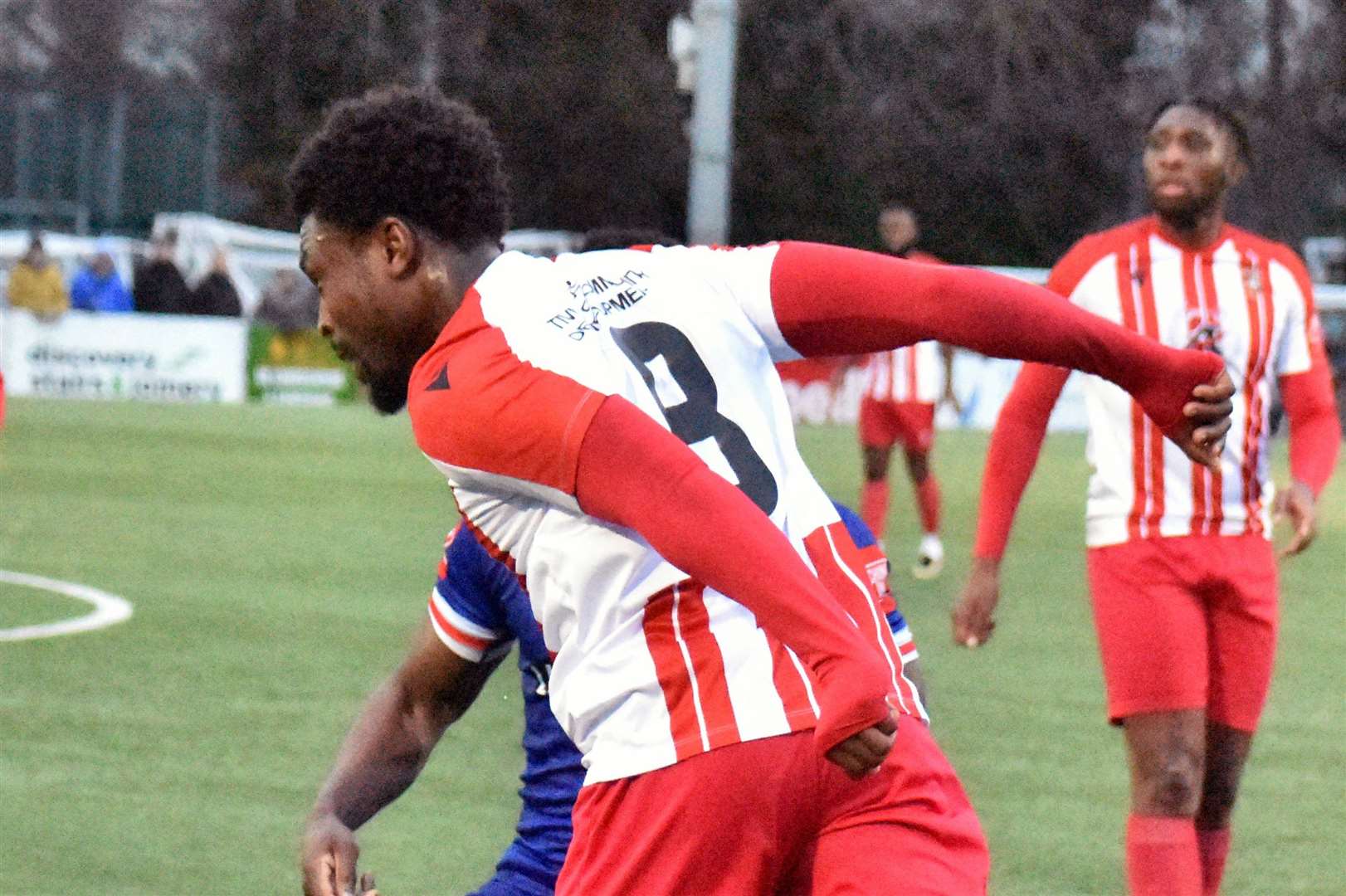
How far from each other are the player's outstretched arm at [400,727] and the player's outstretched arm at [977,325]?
108 centimetres

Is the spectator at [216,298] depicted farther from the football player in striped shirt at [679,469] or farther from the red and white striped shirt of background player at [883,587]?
the football player in striped shirt at [679,469]

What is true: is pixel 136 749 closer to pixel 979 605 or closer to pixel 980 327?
pixel 979 605

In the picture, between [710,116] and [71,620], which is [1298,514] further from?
[710,116]

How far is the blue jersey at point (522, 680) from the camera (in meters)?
3.54

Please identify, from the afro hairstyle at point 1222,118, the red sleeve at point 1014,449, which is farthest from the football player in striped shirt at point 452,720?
the afro hairstyle at point 1222,118

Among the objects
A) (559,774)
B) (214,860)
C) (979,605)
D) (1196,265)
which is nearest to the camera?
(559,774)

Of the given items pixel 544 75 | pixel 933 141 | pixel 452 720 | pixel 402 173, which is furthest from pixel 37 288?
pixel 402 173

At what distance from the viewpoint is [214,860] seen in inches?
241

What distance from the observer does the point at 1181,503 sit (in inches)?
208

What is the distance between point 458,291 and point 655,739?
635 mm

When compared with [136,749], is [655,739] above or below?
above

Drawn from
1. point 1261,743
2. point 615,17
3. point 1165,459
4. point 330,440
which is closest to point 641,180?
point 615,17

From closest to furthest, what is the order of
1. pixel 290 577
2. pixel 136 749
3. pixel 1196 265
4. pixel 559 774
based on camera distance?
1. pixel 559 774
2. pixel 1196 265
3. pixel 136 749
4. pixel 290 577

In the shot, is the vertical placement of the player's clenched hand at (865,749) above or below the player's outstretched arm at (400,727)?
above
